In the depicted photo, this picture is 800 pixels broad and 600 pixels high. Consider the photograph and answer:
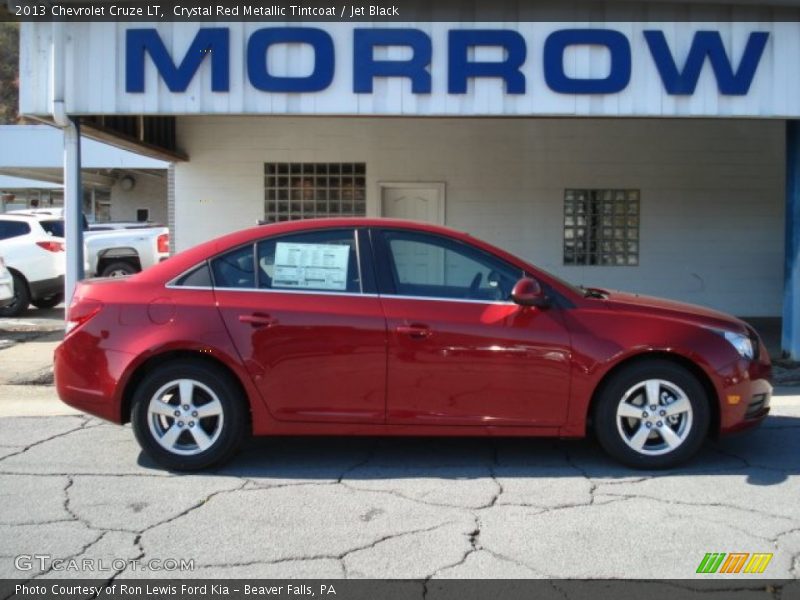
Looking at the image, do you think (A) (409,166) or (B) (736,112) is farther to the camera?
(A) (409,166)

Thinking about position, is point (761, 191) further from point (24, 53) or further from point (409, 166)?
point (24, 53)

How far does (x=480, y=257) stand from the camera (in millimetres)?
5406

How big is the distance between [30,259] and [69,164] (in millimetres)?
5528

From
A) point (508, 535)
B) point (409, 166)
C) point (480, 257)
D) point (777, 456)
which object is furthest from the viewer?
point (409, 166)

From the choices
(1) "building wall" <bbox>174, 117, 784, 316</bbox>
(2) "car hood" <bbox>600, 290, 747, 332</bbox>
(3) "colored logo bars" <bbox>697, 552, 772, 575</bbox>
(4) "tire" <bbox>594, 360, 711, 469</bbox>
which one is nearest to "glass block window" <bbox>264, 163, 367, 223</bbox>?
(1) "building wall" <bbox>174, 117, 784, 316</bbox>

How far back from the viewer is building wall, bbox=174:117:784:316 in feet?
41.0

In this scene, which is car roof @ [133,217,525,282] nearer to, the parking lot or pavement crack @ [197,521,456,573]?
the parking lot

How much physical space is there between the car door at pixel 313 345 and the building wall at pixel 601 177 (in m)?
7.47

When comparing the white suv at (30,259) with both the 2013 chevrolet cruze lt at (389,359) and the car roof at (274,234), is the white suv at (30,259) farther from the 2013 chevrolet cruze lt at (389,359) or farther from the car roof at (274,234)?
the car roof at (274,234)

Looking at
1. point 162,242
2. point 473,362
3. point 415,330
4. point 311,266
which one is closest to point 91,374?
point 311,266

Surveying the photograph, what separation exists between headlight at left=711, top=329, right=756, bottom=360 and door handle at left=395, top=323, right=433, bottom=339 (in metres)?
1.91

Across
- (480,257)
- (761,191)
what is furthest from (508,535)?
(761,191)

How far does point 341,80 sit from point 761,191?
7.49 metres

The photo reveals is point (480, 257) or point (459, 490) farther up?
point (480, 257)
